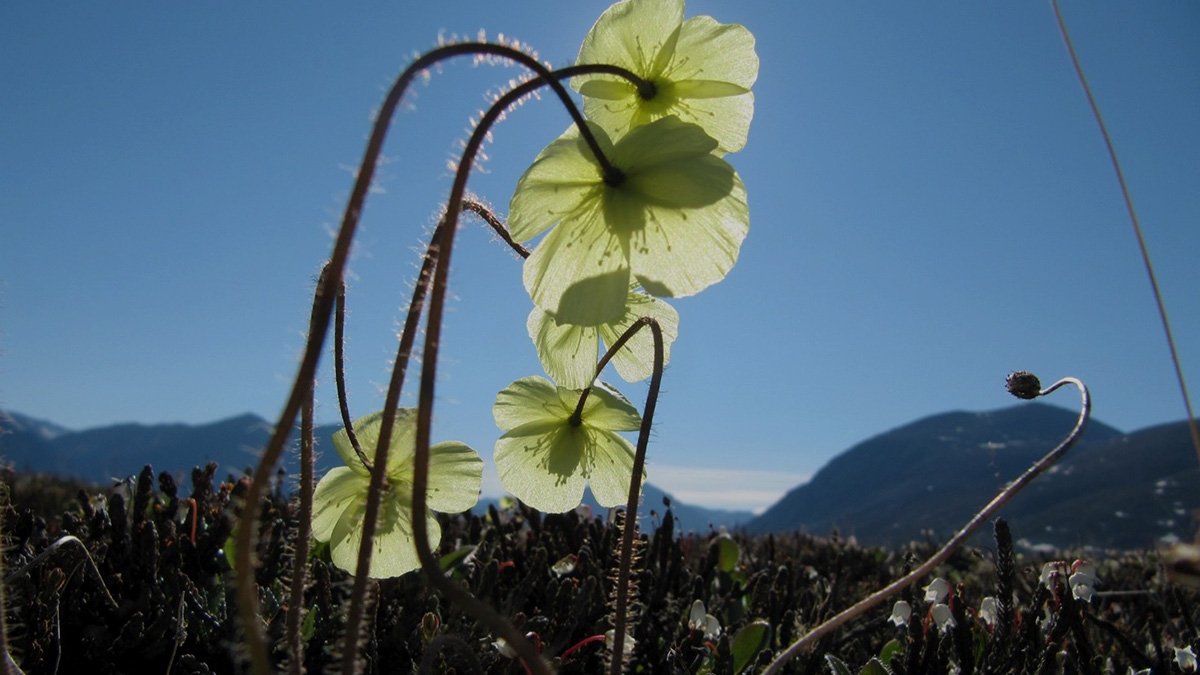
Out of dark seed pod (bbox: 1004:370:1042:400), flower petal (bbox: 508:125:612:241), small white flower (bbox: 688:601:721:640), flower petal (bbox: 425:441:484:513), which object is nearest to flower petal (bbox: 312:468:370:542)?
flower petal (bbox: 425:441:484:513)

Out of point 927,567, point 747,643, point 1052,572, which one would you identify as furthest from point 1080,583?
point 927,567

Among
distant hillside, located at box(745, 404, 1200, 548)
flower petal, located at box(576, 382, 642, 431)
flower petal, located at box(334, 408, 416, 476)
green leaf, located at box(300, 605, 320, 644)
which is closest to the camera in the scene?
flower petal, located at box(334, 408, 416, 476)

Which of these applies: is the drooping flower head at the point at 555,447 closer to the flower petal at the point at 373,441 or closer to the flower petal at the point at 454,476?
the flower petal at the point at 454,476

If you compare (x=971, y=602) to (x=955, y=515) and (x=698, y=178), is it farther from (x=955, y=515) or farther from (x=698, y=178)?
(x=955, y=515)

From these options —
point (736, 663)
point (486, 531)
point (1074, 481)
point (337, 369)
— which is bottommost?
point (736, 663)

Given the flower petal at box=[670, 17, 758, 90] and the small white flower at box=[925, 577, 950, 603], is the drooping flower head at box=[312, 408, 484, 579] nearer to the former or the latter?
the flower petal at box=[670, 17, 758, 90]

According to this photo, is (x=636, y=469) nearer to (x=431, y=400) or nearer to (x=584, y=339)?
(x=584, y=339)

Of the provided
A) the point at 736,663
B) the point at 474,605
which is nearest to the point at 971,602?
the point at 736,663
